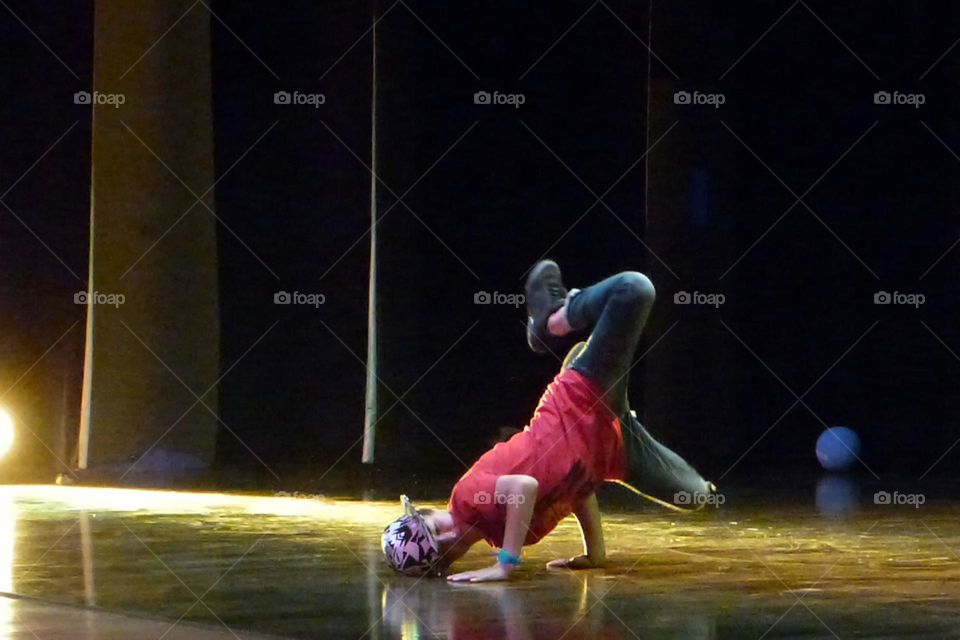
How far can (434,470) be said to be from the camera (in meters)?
11.8

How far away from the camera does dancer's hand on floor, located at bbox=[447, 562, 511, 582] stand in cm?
663

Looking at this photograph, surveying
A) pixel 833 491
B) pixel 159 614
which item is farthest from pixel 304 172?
pixel 159 614

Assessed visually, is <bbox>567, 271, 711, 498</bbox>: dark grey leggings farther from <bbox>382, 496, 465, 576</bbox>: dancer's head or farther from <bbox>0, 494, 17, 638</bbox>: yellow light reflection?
<bbox>0, 494, 17, 638</bbox>: yellow light reflection

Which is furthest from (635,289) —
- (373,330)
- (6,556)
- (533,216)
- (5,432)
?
(5,432)

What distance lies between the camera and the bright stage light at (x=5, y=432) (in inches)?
487

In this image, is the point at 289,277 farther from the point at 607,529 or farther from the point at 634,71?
the point at 607,529

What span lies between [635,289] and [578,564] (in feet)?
4.46

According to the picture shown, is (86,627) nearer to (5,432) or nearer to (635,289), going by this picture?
(635,289)

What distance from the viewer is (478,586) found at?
6.54m

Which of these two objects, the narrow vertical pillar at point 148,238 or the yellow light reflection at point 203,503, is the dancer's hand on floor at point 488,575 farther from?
the narrow vertical pillar at point 148,238

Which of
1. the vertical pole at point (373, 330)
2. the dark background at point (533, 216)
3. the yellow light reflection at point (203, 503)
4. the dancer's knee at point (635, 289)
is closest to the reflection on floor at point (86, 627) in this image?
the dancer's knee at point (635, 289)

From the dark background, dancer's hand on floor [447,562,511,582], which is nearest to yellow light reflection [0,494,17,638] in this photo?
dancer's hand on floor [447,562,511,582]

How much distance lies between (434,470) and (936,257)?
418 cm

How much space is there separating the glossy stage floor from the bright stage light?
266 centimetres
